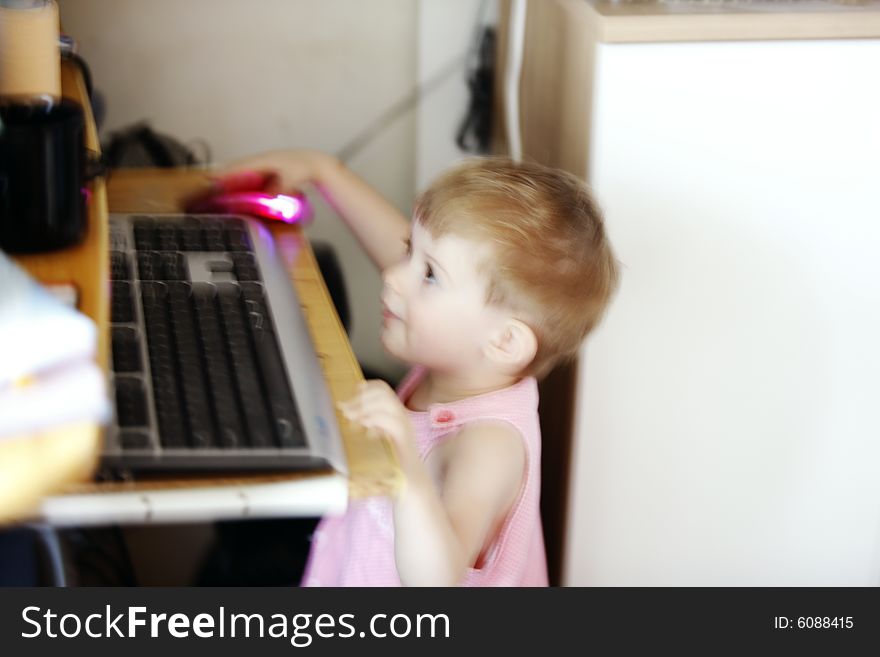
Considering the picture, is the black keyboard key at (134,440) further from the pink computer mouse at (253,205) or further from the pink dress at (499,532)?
the pink computer mouse at (253,205)

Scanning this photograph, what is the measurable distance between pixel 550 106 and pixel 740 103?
0.25 meters

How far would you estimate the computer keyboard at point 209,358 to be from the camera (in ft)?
2.55

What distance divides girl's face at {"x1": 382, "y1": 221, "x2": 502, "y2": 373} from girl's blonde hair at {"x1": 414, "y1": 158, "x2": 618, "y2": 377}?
1cm

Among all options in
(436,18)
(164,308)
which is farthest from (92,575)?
(436,18)

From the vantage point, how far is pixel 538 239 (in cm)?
104

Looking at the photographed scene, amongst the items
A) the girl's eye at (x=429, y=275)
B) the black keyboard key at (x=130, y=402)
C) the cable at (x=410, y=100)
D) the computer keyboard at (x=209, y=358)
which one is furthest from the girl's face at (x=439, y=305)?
the cable at (x=410, y=100)

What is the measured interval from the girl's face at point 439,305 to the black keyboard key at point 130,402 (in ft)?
1.06

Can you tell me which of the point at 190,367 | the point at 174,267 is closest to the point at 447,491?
the point at 190,367

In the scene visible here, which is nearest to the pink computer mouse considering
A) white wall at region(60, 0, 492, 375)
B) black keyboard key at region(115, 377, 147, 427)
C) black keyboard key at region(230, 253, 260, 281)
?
black keyboard key at region(230, 253, 260, 281)

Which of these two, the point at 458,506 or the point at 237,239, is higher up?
the point at 237,239

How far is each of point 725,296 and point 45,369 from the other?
30.1 inches

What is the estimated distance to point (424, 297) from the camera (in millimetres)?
1091

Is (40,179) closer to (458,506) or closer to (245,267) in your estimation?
(245,267)

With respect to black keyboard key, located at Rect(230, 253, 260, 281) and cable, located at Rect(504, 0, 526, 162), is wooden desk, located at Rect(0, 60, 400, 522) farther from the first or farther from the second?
cable, located at Rect(504, 0, 526, 162)
